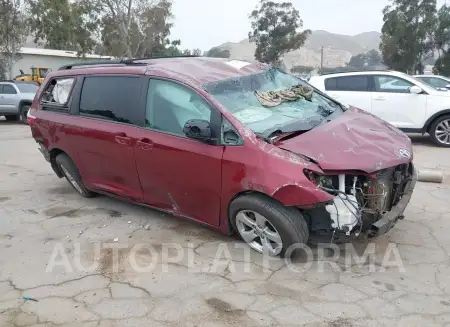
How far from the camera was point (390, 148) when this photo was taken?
3707 mm

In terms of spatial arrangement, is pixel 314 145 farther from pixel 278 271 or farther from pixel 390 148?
pixel 278 271

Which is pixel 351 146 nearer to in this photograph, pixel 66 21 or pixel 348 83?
pixel 348 83

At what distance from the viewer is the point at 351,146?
139 inches

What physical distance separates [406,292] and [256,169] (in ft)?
4.80

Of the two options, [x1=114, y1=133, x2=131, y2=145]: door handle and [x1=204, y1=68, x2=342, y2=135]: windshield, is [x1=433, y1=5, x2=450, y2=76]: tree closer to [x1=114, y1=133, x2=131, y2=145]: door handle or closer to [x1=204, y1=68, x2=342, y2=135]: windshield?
[x1=204, y1=68, x2=342, y2=135]: windshield

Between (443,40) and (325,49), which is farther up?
(325,49)

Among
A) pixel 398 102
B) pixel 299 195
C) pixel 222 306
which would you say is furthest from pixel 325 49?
pixel 222 306

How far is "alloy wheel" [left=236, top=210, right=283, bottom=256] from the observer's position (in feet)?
12.1

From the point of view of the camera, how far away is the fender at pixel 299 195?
327cm

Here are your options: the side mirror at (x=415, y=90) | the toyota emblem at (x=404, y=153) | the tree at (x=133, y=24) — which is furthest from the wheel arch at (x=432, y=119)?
the tree at (x=133, y=24)

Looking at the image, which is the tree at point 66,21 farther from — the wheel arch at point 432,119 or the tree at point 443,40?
the wheel arch at point 432,119

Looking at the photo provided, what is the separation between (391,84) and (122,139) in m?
6.38

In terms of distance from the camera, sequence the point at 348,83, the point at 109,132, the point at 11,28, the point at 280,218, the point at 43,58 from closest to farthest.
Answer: the point at 280,218, the point at 109,132, the point at 348,83, the point at 11,28, the point at 43,58

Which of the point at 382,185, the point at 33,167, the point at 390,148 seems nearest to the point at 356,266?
the point at 382,185
